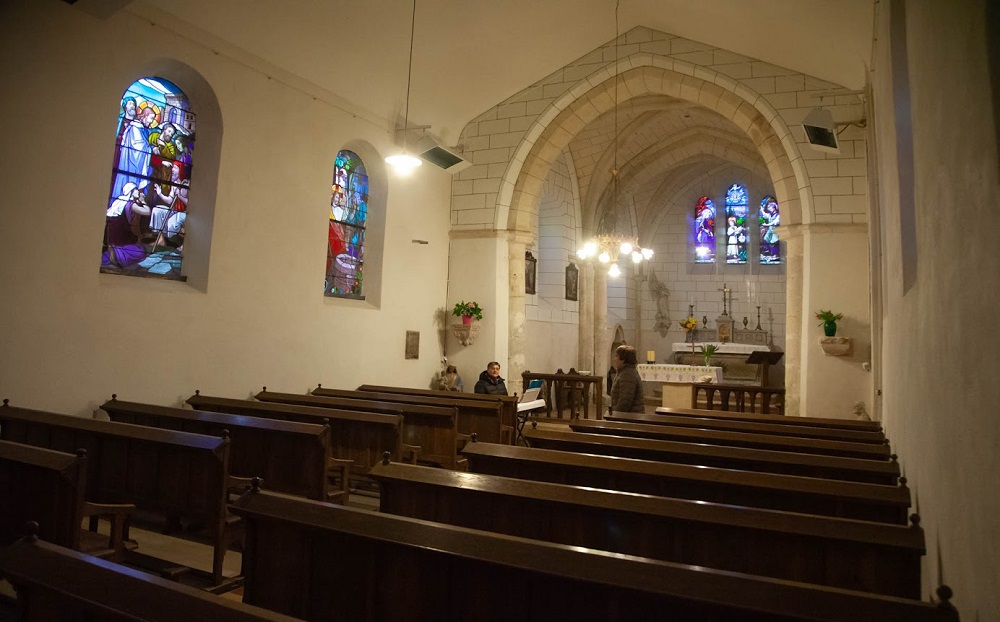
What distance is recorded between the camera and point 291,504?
207 centimetres

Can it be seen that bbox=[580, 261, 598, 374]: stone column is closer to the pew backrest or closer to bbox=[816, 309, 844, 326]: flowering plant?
bbox=[816, 309, 844, 326]: flowering plant

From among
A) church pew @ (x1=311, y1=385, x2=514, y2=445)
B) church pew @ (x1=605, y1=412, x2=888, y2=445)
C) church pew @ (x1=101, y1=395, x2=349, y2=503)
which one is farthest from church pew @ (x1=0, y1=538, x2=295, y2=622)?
church pew @ (x1=311, y1=385, x2=514, y2=445)

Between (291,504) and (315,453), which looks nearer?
(291,504)

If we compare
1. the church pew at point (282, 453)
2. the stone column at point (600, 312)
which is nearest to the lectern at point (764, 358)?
the stone column at point (600, 312)

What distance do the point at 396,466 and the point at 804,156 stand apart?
7.78m

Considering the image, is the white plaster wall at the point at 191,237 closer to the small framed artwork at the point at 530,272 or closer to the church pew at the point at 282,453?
the church pew at the point at 282,453

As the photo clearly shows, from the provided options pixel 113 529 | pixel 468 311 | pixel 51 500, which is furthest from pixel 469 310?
pixel 51 500

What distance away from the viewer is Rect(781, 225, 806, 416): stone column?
8.34 meters

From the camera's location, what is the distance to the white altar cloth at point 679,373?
1077cm

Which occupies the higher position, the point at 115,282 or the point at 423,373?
the point at 115,282

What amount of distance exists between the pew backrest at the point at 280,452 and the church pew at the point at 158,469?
47cm

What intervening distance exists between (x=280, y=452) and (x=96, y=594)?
268 cm

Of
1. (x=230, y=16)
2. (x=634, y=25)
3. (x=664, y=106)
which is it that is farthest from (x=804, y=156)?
(x=230, y=16)

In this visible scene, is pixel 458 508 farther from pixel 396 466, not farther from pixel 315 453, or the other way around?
pixel 315 453
